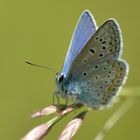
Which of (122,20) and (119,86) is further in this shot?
(122,20)

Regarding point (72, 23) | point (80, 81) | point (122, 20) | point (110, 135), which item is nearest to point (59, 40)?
point (72, 23)

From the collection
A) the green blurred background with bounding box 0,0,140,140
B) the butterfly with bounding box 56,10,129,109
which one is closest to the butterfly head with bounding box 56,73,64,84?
the butterfly with bounding box 56,10,129,109

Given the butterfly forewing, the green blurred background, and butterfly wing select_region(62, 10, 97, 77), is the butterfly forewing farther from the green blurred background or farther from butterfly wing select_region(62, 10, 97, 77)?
the green blurred background

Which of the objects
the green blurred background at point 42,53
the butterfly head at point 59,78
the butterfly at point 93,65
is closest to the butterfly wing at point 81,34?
the butterfly at point 93,65

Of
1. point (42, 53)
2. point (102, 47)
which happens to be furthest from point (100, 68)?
point (42, 53)

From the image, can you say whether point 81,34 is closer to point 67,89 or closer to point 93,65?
point 93,65

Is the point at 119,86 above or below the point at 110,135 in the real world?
above

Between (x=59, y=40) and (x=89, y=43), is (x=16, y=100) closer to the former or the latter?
(x=59, y=40)
